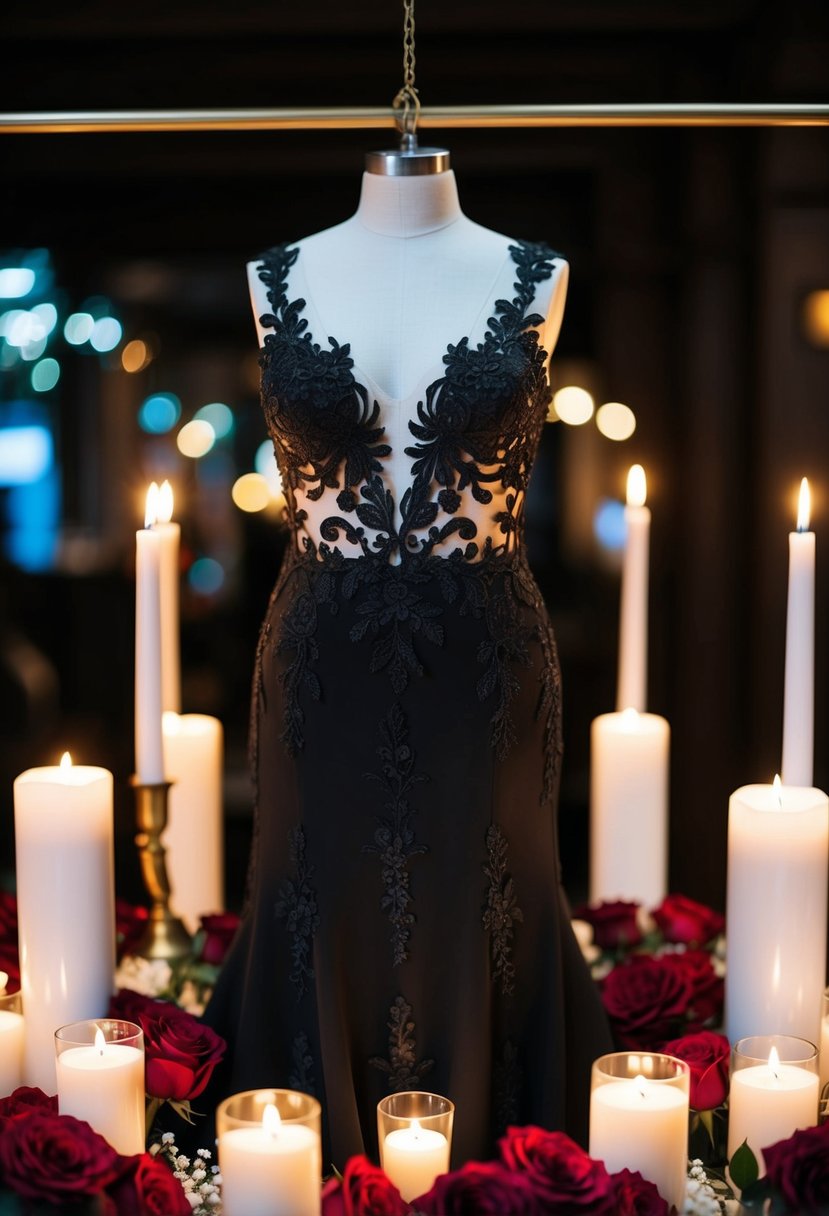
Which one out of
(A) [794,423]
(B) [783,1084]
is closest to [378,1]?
(A) [794,423]

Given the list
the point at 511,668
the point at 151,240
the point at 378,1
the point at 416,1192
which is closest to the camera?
the point at 416,1192

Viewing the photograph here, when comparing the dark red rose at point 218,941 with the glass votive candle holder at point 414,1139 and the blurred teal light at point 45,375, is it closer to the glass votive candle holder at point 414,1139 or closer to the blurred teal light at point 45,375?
the glass votive candle holder at point 414,1139

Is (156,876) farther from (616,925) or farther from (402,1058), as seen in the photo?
(616,925)

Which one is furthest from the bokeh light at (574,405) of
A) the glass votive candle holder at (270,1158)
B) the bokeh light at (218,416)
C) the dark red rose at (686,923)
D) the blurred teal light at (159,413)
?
the glass votive candle holder at (270,1158)

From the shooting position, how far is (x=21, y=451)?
191 inches

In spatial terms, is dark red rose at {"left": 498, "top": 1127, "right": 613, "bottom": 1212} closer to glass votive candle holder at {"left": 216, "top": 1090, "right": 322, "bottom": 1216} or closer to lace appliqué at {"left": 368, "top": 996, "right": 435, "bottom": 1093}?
glass votive candle holder at {"left": 216, "top": 1090, "right": 322, "bottom": 1216}

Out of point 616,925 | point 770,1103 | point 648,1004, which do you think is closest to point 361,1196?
point 770,1103

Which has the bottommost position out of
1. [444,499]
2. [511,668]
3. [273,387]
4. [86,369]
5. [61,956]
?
[61,956]

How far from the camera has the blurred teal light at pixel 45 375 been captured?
4.85m

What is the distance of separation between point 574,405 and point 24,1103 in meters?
3.29

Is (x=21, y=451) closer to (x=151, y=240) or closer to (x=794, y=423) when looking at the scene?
(x=151, y=240)

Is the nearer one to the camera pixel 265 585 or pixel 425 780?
pixel 425 780

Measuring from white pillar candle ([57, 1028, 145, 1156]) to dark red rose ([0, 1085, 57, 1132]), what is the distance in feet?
0.13

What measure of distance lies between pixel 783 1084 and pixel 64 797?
1.04m
